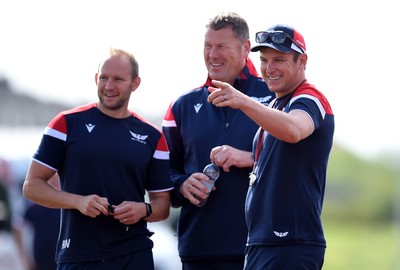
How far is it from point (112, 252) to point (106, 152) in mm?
763

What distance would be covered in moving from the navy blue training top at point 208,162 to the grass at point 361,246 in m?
20.1

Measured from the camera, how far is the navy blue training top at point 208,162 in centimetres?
879

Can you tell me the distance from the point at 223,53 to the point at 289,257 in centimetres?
208

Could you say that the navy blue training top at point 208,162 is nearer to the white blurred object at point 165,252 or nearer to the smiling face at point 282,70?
the smiling face at point 282,70

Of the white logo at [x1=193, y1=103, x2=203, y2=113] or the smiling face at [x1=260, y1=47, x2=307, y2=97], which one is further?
the white logo at [x1=193, y1=103, x2=203, y2=113]

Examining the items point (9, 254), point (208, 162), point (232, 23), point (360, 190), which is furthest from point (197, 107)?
point (360, 190)

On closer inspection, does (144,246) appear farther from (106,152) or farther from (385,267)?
(385,267)

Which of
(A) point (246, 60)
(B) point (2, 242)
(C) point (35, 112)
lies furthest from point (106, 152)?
(C) point (35, 112)

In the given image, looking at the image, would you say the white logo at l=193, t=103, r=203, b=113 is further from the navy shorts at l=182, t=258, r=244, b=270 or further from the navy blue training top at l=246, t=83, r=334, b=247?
the navy blue training top at l=246, t=83, r=334, b=247

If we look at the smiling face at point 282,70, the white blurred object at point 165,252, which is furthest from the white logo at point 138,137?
the white blurred object at point 165,252

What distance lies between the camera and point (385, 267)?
30.8m

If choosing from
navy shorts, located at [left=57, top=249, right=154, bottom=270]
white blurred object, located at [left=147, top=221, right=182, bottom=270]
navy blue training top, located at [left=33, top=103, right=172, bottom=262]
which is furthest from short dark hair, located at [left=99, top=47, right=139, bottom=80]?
white blurred object, located at [left=147, top=221, right=182, bottom=270]

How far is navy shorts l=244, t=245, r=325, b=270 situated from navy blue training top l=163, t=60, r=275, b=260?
1.15 meters

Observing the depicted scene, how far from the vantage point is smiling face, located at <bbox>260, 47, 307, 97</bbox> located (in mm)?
7719
